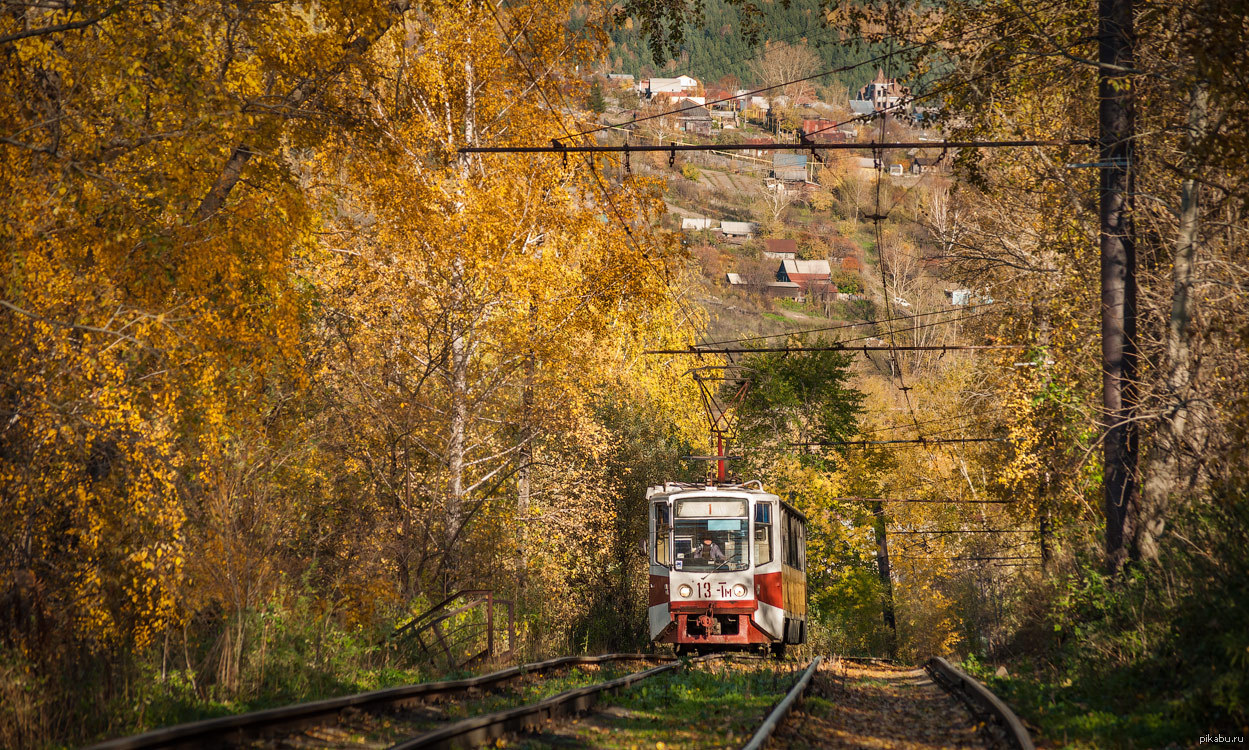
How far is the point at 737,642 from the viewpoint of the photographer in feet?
66.6

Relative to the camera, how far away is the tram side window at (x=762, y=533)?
2061cm

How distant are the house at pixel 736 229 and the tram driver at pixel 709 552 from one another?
10919 centimetres

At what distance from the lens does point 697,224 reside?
128125 millimetres

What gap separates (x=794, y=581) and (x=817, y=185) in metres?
123

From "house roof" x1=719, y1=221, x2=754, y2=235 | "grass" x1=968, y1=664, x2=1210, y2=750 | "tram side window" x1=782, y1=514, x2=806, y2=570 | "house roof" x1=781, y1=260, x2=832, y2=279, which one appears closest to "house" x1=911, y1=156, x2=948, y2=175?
"grass" x1=968, y1=664, x2=1210, y2=750

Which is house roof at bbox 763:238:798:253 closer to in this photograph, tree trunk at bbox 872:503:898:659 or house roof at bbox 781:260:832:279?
house roof at bbox 781:260:832:279

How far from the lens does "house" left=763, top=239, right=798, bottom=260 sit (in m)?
119

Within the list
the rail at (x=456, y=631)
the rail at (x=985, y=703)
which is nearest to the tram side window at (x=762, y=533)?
the rail at (x=985, y=703)

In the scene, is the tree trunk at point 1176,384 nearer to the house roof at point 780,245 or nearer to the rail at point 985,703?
the rail at point 985,703

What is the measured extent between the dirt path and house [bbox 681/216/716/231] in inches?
4270

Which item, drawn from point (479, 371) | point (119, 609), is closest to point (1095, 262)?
point (479, 371)

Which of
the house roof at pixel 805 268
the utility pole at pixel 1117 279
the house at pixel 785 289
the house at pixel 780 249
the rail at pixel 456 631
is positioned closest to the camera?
the rail at pixel 456 631

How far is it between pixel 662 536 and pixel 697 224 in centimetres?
10949

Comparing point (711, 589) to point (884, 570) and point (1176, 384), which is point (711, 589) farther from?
point (884, 570)
